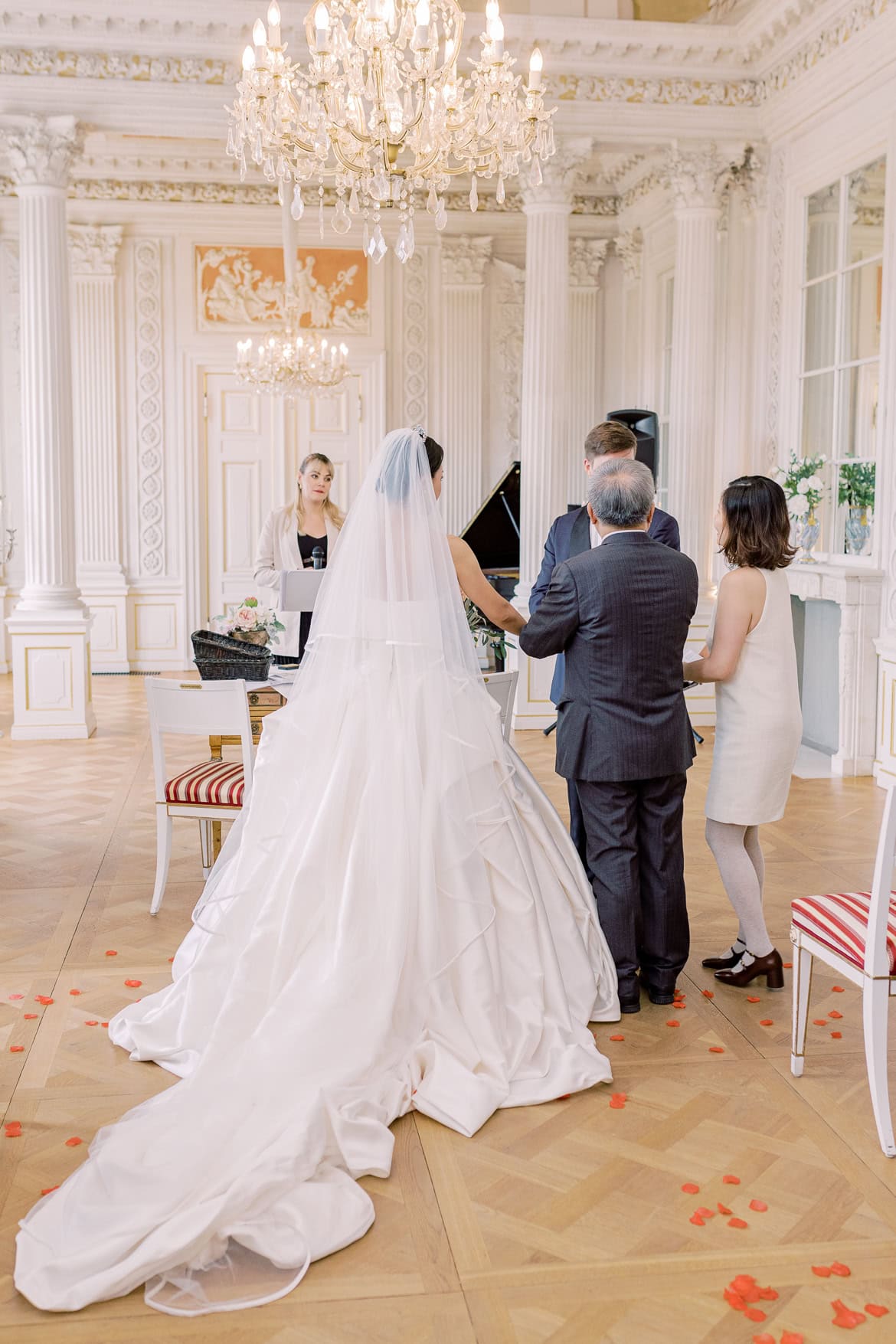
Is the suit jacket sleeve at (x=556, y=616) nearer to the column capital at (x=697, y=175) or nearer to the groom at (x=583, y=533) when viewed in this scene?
the groom at (x=583, y=533)

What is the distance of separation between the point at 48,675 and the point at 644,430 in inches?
193

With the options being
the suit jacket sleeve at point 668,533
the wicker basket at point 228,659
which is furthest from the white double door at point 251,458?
the suit jacket sleeve at point 668,533

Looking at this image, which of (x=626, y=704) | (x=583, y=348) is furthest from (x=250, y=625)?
(x=583, y=348)

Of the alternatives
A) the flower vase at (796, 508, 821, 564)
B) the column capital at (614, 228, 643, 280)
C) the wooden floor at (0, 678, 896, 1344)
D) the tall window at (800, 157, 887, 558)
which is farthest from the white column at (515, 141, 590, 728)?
the wooden floor at (0, 678, 896, 1344)

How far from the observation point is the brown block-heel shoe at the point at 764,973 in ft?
12.8

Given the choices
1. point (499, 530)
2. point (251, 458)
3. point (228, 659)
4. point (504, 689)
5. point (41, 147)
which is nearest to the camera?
point (504, 689)

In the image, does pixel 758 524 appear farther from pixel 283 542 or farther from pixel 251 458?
pixel 251 458

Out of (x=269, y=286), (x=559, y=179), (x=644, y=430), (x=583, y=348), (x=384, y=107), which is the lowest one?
(x=644, y=430)

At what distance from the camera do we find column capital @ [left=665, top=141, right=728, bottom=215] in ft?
27.9

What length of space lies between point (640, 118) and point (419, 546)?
20.2 ft

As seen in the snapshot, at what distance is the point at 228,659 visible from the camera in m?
4.99

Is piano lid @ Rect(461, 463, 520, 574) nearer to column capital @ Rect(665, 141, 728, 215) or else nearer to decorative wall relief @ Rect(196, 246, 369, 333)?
column capital @ Rect(665, 141, 728, 215)

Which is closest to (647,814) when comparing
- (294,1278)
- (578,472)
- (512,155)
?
(294,1278)

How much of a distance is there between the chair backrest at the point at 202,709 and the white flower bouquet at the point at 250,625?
2.02 feet
